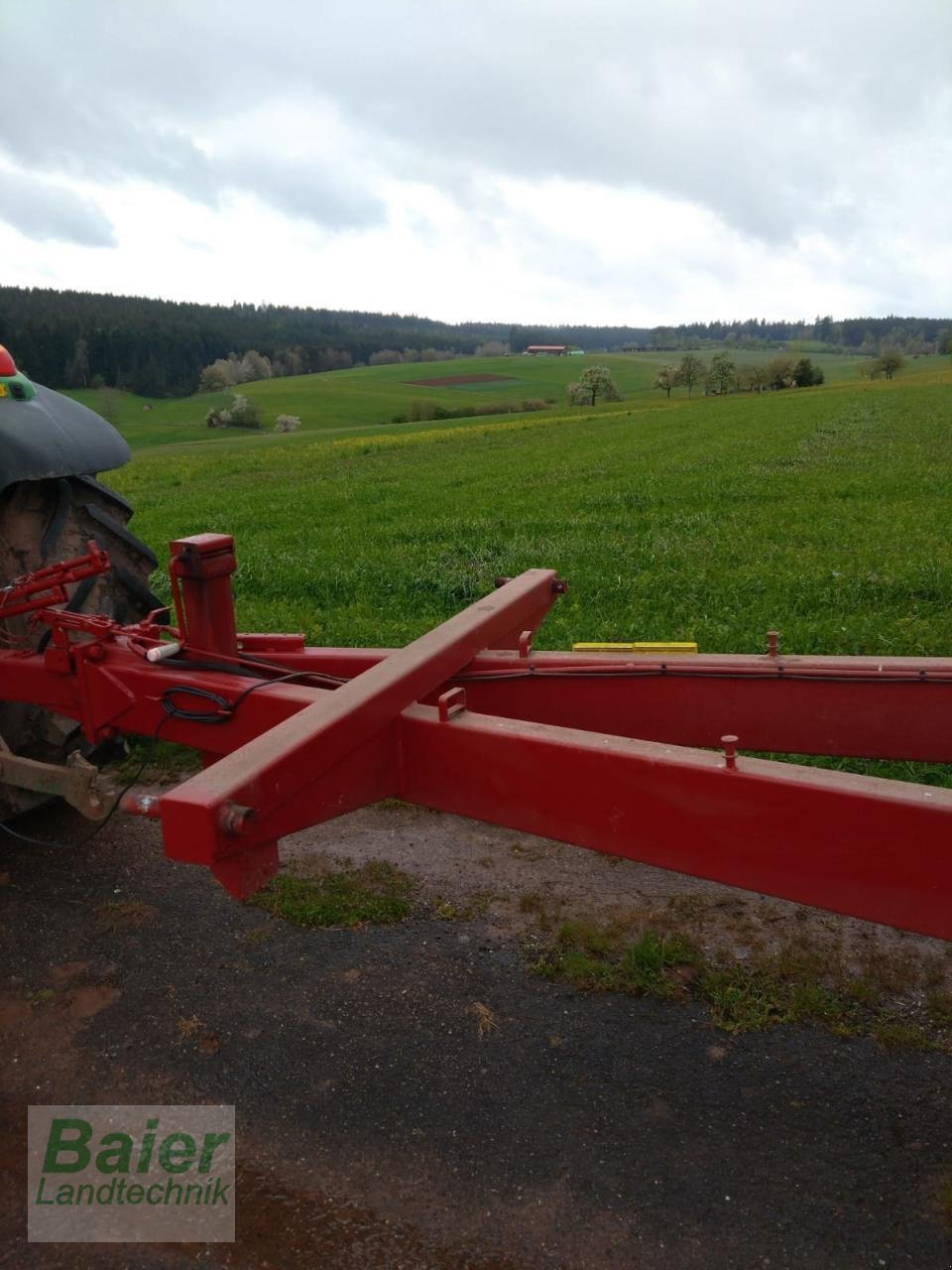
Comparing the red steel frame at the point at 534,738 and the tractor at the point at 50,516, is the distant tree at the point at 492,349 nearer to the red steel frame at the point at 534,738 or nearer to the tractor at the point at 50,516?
the tractor at the point at 50,516

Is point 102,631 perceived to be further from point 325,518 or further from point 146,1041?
point 325,518

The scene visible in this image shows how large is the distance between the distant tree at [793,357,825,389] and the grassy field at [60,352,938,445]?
9.76ft

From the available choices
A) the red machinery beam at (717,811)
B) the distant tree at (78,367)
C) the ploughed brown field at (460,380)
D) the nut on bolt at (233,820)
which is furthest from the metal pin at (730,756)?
the ploughed brown field at (460,380)

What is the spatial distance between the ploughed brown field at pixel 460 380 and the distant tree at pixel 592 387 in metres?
12.2

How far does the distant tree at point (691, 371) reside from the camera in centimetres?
7325

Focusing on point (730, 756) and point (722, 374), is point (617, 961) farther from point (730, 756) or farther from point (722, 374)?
point (722, 374)

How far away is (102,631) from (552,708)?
128 cm

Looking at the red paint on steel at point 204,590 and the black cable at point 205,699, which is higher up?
the red paint on steel at point 204,590

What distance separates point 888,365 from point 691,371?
56.0ft

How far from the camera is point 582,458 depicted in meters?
20.2

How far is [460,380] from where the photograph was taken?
3073 inches

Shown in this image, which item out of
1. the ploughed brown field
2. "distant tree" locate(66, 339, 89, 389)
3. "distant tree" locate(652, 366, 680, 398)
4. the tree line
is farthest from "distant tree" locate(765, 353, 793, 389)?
"distant tree" locate(66, 339, 89, 389)

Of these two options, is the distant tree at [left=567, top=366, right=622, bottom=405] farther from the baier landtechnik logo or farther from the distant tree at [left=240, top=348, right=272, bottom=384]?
the baier landtechnik logo

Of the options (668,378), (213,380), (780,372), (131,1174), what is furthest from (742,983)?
(213,380)
